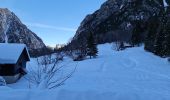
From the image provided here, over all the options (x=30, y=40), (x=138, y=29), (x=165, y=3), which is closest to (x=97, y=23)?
(x=30, y=40)

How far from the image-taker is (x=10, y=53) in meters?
30.7

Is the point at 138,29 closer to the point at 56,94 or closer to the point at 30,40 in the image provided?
the point at 56,94

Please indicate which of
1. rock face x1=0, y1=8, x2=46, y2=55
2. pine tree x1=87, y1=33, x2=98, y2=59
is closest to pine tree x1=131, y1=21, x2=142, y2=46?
pine tree x1=87, y1=33, x2=98, y2=59

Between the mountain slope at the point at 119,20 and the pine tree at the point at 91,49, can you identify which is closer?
the pine tree at the point at 91,49

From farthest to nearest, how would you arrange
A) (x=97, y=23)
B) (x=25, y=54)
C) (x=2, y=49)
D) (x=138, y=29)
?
(x=97, y=23), (x=138, y=29), (x=25, y=54), (x=2, y=49)

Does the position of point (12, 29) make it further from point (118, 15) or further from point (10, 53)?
point (118, 15)

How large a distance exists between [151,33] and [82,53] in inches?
606

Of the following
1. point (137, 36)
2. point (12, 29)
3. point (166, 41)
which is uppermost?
point (12, 29)

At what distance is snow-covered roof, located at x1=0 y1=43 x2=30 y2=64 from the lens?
29761 mm

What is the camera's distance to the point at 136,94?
5320mm

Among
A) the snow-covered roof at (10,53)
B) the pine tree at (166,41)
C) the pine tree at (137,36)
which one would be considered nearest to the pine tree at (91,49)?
the pine tree at (166,41)

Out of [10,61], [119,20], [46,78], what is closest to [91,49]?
[10,61]

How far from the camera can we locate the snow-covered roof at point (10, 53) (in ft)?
97.6

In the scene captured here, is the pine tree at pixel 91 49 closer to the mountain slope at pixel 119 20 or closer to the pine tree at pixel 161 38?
the pine tree at pixel 161 38
